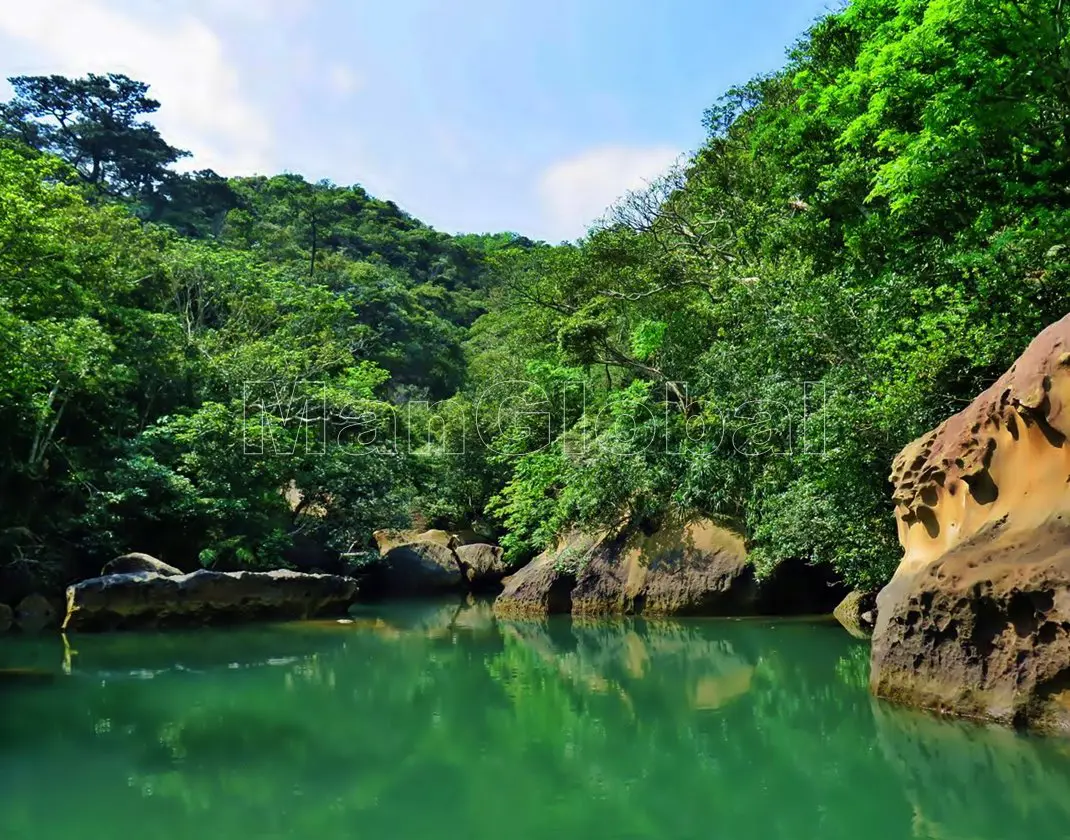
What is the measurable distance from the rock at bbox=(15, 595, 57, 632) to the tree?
23.8 m

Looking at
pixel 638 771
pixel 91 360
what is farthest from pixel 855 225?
pixel 91 360

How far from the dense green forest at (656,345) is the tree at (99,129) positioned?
1371 cm

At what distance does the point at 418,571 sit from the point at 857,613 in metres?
11.0

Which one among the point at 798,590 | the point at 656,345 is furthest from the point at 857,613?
the point at 656,345

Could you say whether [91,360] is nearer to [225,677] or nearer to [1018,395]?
[225,677]

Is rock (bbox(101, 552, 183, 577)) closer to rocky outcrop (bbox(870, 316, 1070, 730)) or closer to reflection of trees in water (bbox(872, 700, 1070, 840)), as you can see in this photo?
rocky outcrop (bbox(870, 316, 1070, 730))

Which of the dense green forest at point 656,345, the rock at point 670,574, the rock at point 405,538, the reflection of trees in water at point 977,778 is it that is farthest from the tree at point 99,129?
the reflection of trees in water at point 977,778

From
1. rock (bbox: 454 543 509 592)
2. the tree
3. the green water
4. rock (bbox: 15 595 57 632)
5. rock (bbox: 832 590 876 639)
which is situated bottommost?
rock (bbox: 832 590 876 639)

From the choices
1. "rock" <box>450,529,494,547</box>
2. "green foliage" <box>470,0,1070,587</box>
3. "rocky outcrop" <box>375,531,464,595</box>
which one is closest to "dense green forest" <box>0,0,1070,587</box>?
"green foliage" <box>470,0,1070,587</box>

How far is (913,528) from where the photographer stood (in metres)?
7.53

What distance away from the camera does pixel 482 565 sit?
20.6m

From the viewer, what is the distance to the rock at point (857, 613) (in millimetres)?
11644

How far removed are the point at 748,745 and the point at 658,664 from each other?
3655 mm

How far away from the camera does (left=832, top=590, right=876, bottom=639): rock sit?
458 inches
